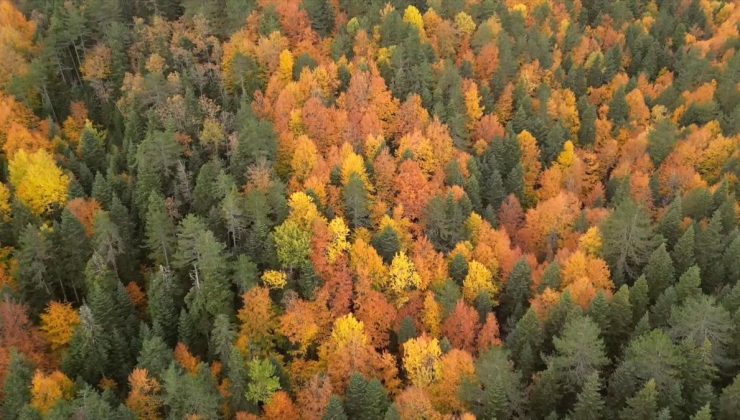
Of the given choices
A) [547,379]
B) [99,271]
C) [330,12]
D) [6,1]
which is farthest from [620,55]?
[6,1]

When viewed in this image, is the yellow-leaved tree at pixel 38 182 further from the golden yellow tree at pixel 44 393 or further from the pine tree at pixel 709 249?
the pine tree at pixel 709 249

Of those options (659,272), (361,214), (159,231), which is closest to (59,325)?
(159,231)

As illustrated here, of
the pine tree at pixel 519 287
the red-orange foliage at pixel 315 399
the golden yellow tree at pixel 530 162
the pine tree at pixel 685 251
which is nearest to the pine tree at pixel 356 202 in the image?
the pine tree at pixel 519 287

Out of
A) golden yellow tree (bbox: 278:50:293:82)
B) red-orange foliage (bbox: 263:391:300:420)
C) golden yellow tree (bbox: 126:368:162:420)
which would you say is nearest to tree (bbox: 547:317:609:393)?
red-orange foliage (bbox: 263:391:300:420)

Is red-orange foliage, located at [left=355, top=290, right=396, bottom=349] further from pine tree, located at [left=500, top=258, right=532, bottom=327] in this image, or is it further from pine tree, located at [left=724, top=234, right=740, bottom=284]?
pine tree, located at [left=724, top=234, right=740, bottom=284]

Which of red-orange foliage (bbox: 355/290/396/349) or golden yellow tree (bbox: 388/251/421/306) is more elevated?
golden yellow tree (bbox: 388/251/421/306)

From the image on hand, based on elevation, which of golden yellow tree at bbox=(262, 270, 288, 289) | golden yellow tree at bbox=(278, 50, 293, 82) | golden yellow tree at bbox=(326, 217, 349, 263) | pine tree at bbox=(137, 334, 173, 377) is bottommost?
pine tree at bbox=(137, 334, 173, 377)

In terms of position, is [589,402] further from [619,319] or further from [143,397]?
[143,397]
